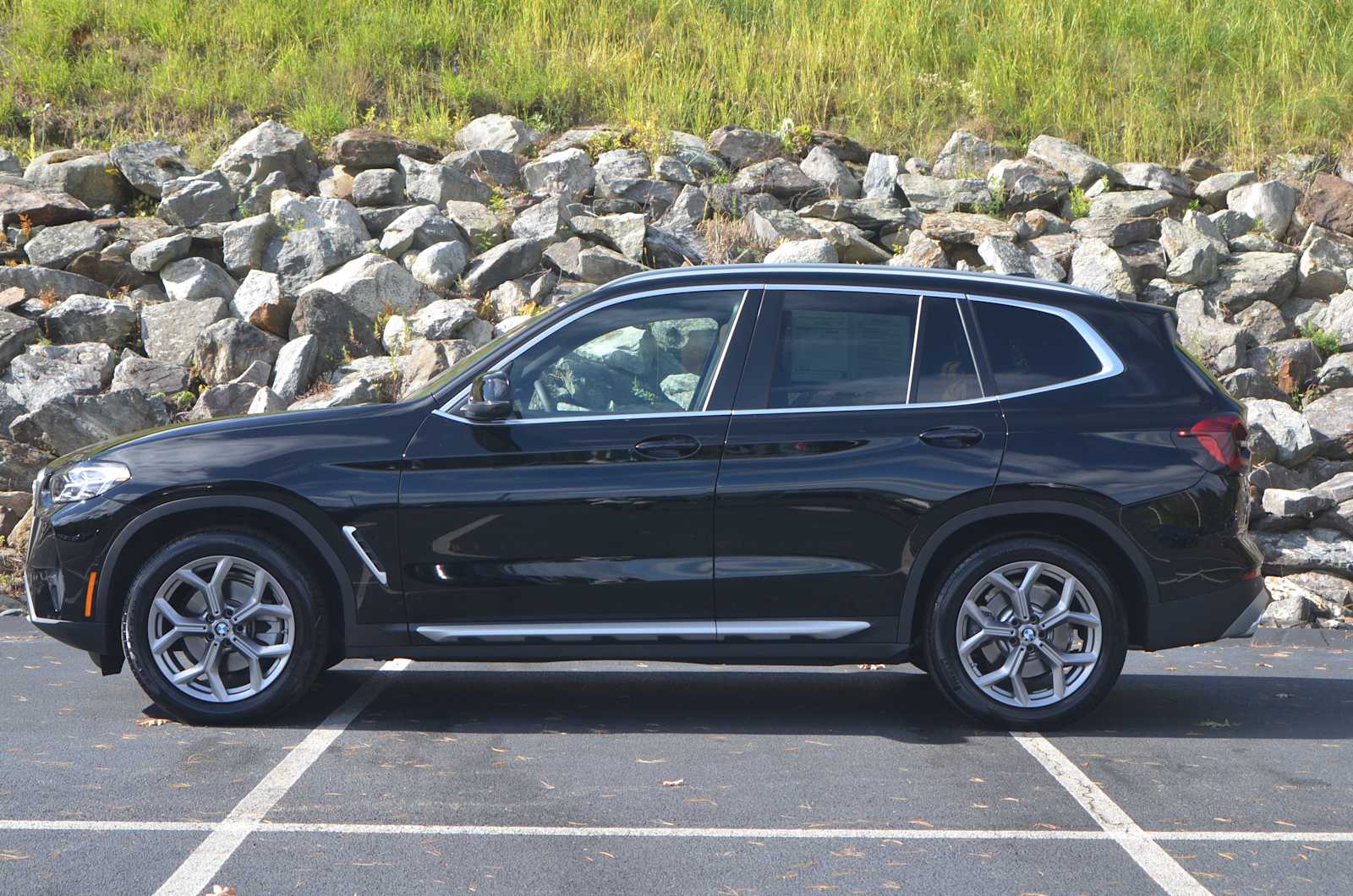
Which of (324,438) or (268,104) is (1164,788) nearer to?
(324,438)

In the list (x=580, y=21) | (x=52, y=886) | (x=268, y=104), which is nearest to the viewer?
(x=52, y=886)

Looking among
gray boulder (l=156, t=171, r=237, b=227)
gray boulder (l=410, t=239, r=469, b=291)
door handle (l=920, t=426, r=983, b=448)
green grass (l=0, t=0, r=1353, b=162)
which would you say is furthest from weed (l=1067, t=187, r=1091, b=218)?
door handle (l=920, t=426, r=983, b=448)

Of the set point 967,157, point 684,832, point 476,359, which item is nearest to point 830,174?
point 967,157

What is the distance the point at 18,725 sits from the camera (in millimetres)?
6141

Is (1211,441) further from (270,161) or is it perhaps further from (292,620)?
(270,161)

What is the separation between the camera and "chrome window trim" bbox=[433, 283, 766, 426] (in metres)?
5.88

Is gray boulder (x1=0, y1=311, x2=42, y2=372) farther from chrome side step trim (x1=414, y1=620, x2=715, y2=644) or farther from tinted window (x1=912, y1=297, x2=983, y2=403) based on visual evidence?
tinted window (x1=912, y1=297, x2=983, y2=403)

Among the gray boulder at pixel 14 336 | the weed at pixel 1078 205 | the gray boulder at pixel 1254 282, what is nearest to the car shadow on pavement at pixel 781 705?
the gray boulder at pixel 14 336

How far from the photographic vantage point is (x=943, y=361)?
6000 mm

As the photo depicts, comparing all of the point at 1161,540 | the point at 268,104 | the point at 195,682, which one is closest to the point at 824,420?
the point at 1161,540

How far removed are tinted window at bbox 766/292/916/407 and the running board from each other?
0.95m

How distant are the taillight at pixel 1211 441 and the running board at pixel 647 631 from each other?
1572mm

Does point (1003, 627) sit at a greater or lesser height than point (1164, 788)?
greater

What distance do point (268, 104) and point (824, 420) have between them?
12.7m
